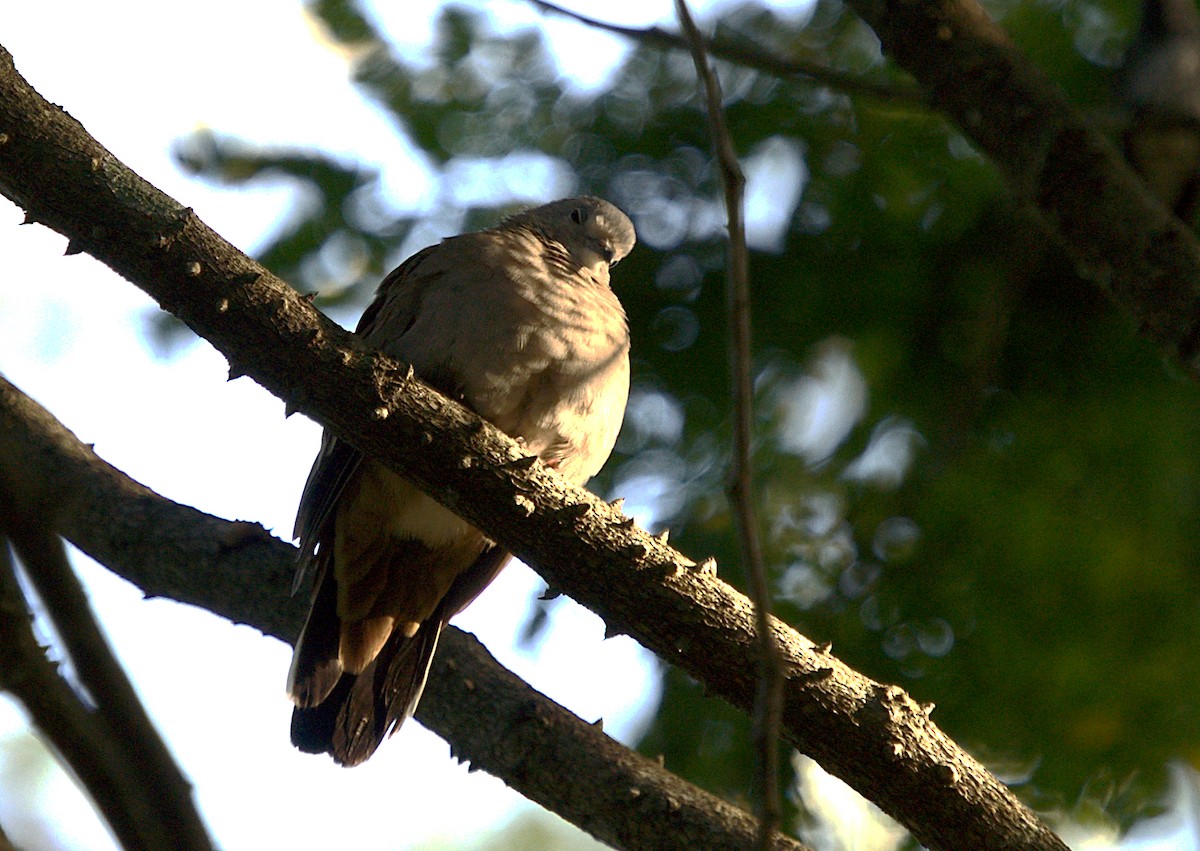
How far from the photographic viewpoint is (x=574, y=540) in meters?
2.80

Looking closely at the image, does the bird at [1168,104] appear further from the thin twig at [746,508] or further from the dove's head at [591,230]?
the thin twig at [746,508]

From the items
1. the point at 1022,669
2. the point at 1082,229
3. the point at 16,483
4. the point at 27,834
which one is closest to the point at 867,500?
the point at 1022,669

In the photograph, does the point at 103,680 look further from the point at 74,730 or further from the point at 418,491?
the point at 418,491

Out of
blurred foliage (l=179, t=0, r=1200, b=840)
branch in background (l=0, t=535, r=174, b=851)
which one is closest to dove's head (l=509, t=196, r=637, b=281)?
blurred foliage (l=179, t=0, r=1200, b=840)

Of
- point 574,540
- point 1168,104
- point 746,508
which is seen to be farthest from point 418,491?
point 1168,104

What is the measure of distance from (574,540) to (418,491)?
821 mm

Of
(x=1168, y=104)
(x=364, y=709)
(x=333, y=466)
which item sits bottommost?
(x=364, y=709)

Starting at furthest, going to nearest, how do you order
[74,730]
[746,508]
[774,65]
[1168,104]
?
[1168,104]
[774,65]
[746,508]
[74,730]

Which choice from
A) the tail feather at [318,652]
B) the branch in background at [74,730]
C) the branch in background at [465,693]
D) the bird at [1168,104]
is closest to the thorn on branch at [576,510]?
the branch in background at [465,693]

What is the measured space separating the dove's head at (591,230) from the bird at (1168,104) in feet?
5.35

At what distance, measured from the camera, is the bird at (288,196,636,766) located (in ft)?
11.8

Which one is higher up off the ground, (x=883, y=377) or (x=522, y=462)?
(x=883, y=377)

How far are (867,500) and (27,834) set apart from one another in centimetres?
306

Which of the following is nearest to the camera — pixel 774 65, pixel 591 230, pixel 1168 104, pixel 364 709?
pixel 774 65
